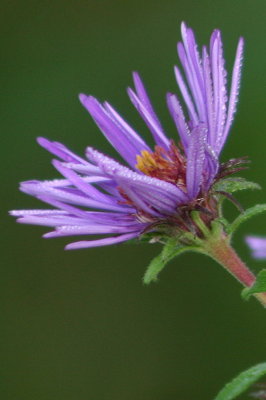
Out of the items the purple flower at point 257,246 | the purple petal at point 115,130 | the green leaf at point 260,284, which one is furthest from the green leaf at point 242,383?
the purple petal at point 115,130

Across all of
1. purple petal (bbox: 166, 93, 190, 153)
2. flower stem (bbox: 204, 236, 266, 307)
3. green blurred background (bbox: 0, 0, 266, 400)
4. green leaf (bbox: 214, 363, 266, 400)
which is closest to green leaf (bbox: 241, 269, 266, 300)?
green leaf (bbox: 214, 363, 266, 400)

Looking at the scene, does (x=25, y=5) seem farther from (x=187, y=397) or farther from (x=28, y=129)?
(x=187, y=397)

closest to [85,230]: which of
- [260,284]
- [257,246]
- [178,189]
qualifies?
[178,189]

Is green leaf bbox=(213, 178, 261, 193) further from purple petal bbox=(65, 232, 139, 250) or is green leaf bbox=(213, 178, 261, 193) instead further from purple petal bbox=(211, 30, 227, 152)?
purple petal bbox=(65, 232, 139, 250)

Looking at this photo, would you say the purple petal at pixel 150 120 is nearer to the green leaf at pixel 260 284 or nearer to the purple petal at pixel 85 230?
the purple petal at pixel 85 230

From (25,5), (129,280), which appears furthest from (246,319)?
(25,5)

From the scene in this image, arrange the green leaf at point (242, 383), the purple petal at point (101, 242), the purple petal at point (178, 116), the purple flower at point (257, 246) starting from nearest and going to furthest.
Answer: the green leaf at point (242, 383)
the purple petal at point (101, 242)
the purple petal at point (178, 116)
the purple flower at point (257, 246)

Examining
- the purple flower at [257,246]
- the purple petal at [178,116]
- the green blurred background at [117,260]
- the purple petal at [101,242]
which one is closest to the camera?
the purple petal at [101,242]
